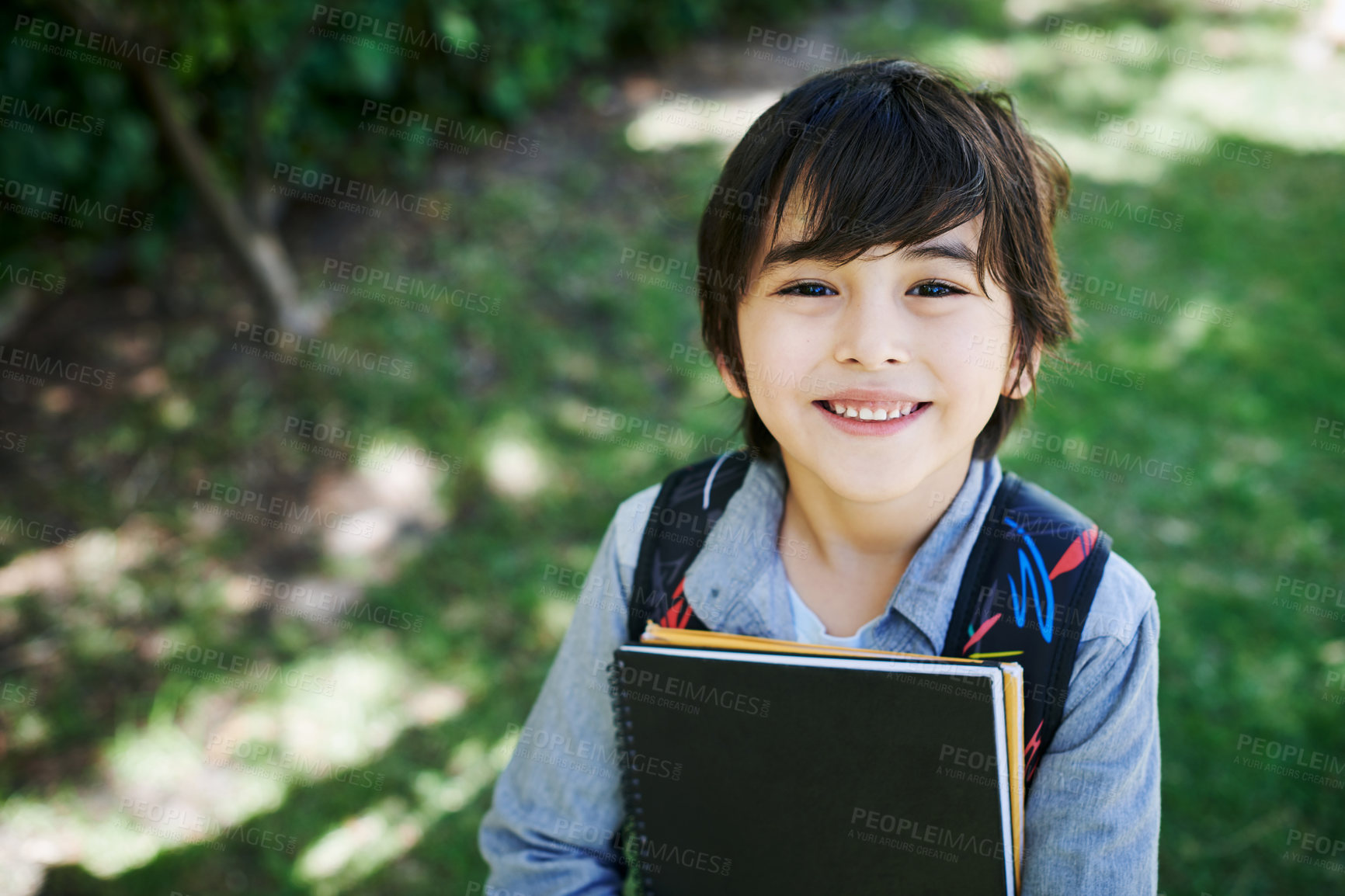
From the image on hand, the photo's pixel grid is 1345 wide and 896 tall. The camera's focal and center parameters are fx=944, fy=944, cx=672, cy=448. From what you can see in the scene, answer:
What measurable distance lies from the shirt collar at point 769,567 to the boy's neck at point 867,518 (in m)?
0.03

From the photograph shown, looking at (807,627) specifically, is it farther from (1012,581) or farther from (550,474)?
(550,474)

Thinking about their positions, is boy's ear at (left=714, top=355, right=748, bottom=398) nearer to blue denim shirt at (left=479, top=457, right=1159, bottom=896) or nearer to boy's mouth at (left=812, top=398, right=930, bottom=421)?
blue denim shirt at (left=479, top=457, right=1159, bottom=896)

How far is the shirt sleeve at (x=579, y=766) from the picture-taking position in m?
1.55

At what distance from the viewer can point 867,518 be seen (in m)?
1.48

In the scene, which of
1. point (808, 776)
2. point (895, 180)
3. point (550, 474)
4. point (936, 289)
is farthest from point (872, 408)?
point (550, 474)

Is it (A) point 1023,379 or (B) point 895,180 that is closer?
(B) point 895,180

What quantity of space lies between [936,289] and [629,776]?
→ 0.86m

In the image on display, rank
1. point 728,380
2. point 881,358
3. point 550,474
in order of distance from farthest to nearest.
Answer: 1. point 550,474
2. point 728,380
3. point 881,358

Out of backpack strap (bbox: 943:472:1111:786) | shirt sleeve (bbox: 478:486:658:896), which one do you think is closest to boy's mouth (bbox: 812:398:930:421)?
backpack strap (bbox: 943:472:1111:786)

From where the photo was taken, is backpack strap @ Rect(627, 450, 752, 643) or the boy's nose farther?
backpack strap @ Rect(627, 450, 752, 643)

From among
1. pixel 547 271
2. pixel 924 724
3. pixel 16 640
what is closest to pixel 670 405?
pixel 547 271

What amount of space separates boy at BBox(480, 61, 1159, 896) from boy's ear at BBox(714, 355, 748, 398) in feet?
0.41

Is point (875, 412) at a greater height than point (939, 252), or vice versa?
point (939, 252)

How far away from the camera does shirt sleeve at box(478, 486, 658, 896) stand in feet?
5.08
